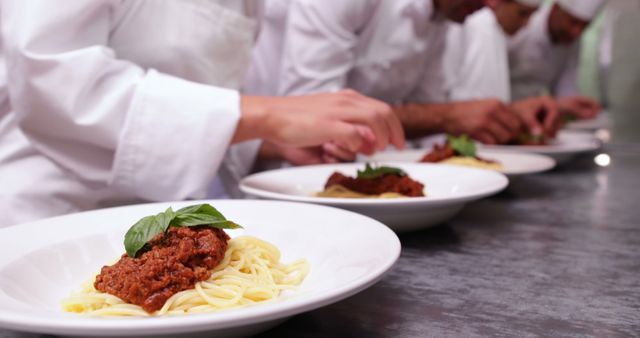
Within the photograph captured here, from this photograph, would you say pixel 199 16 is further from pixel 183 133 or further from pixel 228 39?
pixel 183 133

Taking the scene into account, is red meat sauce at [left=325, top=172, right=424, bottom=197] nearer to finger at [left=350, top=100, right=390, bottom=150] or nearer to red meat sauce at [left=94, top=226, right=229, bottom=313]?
finger at [left=350, top=100, right=390, bottom=150]

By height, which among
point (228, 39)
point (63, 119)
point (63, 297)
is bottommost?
point (63, 297)

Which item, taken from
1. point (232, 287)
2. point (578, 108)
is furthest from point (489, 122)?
point (578, 108)

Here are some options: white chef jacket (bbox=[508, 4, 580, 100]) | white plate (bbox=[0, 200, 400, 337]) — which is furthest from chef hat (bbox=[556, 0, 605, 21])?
white plate (bbox=[0, 200, 400, 337])

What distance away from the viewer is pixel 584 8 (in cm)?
477

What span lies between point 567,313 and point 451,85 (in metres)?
3.83

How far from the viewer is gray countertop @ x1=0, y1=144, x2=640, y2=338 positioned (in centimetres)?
76

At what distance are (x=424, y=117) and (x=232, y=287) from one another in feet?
7.06

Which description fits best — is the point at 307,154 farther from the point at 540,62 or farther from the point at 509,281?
the point at 540,62

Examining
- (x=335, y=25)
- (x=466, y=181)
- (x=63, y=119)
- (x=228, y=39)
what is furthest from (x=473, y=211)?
(x=335, y=25)

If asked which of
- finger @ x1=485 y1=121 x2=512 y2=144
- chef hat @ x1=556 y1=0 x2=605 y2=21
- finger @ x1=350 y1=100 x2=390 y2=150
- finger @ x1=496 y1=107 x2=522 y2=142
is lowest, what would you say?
finger @ x1=350 y1=100 x2=390 y2=150

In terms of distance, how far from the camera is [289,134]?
4.48 ft

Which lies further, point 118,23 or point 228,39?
point 228,39

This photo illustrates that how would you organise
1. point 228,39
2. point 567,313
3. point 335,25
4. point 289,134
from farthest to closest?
point 335,25
point 228,39
point 289,134
point 567,313
